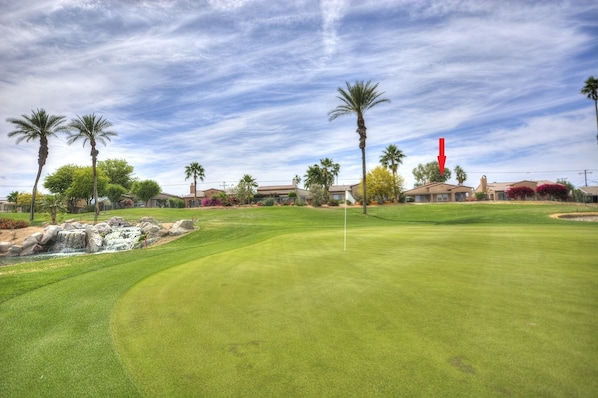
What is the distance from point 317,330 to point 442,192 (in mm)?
84044

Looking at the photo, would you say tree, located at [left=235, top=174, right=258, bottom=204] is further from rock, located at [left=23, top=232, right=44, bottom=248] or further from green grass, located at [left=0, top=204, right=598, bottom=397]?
green grass, located at [left=0, top=204, right=598, bottom=397]

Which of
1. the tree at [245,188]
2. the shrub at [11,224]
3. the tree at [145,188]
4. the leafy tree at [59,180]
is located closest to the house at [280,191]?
the tree at [245,188]

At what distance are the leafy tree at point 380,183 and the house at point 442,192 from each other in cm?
1980

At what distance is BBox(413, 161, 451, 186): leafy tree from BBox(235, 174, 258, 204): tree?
66.2m

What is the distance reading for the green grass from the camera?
13.5ft

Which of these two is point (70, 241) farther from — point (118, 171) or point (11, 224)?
point (118, 171)

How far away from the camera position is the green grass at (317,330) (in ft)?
13.5

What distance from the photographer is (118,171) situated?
105 m

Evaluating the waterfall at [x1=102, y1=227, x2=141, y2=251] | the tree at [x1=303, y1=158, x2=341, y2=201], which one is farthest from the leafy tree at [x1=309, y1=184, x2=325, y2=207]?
the waterfall at [x1=102, y1=227, x2=141, y2=251]

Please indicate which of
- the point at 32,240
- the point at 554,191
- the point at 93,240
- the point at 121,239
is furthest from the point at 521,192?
the point at 32,240

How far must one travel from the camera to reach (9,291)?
9.41 meters

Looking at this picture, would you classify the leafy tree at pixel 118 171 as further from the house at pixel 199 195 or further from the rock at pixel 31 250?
the rock at pixel 31 250

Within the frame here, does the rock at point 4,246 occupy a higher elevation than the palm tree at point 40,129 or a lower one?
lower

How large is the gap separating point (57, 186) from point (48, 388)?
98.2m
